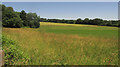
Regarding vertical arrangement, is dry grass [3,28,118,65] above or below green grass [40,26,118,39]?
below

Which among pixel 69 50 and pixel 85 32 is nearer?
pixel 69 50

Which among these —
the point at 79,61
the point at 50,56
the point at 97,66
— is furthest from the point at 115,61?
the point at 50,56

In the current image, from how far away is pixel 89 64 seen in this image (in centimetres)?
353

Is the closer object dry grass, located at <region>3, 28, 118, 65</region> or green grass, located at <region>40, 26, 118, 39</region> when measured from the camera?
dry grass, located at <region>3, 28, 118, 65</region>

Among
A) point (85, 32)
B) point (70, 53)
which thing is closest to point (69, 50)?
point (70, 53)

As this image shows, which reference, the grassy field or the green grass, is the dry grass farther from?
the green grass

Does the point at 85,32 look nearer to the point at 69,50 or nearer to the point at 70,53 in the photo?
the point at 69,50

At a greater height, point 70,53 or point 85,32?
point 85,32

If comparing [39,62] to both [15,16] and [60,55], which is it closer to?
[60,55]

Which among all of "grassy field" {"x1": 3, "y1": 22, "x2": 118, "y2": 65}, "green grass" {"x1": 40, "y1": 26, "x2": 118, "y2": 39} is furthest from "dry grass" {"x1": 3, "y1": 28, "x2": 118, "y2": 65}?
"green grass" {"x1": 40, "y1": 26, "x2": 118, "y2": 39}

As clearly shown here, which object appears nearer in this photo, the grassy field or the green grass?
the grassy field

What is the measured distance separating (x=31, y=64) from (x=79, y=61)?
182cm

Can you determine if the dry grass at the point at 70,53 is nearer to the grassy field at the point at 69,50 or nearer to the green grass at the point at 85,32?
the grassy field at the point at 69,50

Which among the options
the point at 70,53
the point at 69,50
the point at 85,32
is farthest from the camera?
the point at 85,32
